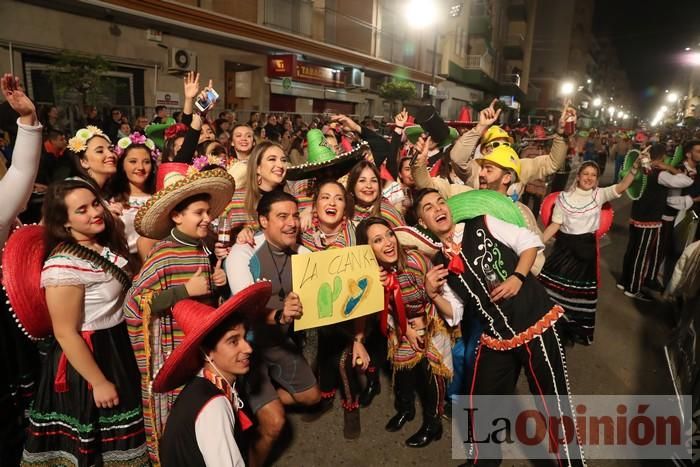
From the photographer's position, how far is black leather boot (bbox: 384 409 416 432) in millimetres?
3701

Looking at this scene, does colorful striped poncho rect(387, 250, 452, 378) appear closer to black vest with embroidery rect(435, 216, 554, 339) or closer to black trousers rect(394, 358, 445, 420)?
black trousers rect(394, 358, 445, 420)

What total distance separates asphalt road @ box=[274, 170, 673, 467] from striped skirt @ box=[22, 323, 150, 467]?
1204 mm

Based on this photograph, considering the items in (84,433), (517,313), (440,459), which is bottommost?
(440,459)

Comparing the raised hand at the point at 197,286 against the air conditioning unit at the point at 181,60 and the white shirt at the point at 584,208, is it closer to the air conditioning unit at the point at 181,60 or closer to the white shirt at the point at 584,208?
the white shirt at the point at 584,208

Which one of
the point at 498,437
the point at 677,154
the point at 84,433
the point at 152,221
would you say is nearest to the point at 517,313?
the point at 498,437

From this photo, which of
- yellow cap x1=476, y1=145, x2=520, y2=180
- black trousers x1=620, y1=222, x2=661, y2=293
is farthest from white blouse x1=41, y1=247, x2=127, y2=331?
black trousers x1=620, y1=222, x2=661, y2=293

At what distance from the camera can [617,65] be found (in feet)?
453

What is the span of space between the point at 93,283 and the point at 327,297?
1390 mm

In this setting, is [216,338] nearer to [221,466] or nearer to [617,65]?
[221,466]

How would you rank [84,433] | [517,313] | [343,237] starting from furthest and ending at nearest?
[343,237], [517,313], [84,433]

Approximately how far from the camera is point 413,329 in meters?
3.44

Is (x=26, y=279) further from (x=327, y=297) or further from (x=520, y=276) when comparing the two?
(x=520, y=276)

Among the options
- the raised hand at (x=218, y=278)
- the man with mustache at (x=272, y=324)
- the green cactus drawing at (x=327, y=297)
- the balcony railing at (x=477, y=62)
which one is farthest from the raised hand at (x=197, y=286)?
the balcony railing at (x=477, y=62)

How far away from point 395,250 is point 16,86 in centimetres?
267
